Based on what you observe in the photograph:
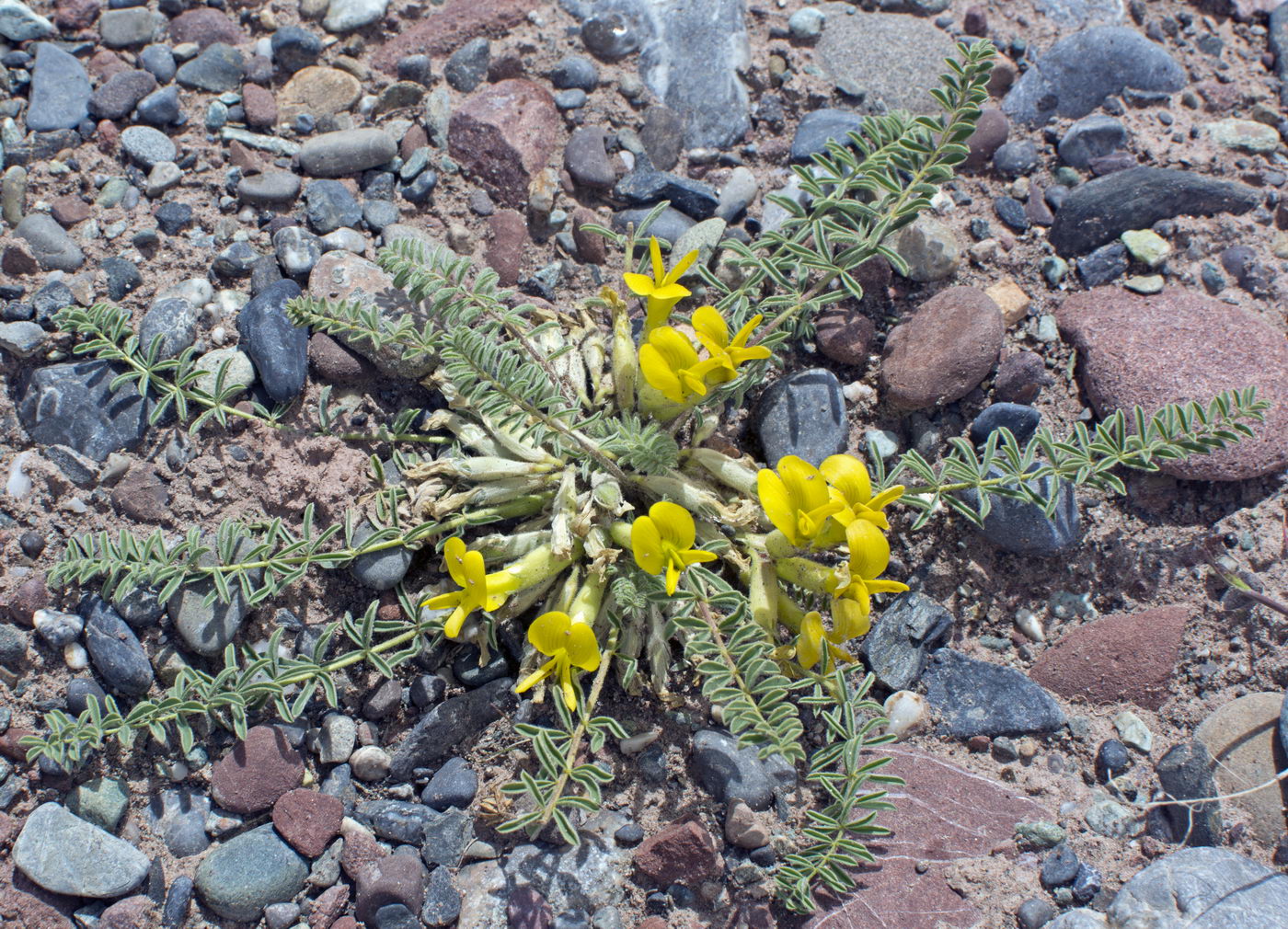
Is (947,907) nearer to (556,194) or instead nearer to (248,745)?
(248,745)

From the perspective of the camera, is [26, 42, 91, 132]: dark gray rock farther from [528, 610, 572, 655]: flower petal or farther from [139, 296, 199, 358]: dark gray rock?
[528, 610, 572, 655]: flower petal

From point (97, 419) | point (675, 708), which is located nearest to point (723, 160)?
point (675, 708)

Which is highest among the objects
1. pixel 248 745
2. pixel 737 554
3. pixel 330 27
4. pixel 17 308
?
pixel 330 27

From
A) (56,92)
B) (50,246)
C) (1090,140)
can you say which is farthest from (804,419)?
(56,92)

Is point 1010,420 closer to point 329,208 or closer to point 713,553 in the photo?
point 713,553

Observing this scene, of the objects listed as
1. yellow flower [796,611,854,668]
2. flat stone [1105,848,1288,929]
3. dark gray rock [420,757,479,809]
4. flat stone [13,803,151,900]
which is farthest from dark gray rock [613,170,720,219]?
flat stone [13,803,151,900]

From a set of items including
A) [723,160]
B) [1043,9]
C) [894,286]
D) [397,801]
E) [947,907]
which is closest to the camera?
[947,907]
